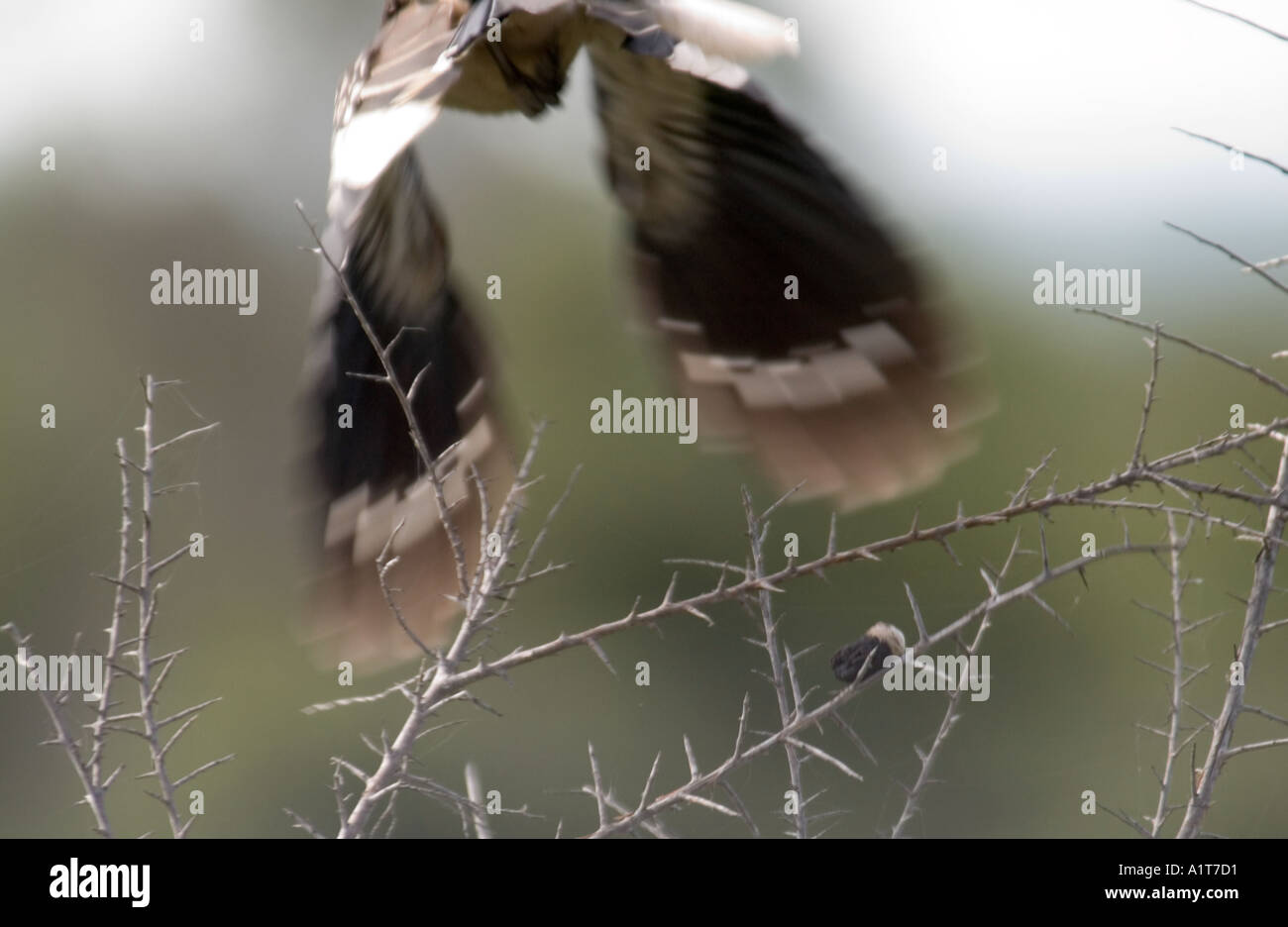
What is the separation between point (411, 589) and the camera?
163 centimetres

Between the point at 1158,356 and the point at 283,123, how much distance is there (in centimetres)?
406

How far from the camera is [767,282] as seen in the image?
1.71 metres

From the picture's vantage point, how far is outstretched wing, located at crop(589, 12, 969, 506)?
4.89ft

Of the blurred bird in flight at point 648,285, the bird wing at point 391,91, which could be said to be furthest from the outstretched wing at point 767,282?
the bird wing at point 391,91

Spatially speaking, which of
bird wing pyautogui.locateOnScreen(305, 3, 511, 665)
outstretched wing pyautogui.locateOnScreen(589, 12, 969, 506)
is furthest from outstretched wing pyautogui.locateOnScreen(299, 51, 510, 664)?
outstretched wing pyautogui.locateOnScreen(589, 12, 969, 506)

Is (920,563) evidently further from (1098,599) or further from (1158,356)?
(1158,356)

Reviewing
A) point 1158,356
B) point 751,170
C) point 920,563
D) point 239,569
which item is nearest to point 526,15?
point 751,170

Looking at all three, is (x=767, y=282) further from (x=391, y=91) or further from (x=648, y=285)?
(x=391, y=91)

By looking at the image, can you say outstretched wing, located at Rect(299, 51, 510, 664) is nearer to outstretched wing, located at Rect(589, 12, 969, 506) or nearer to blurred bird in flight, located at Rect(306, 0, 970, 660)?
blurred bird in flight, located at Rect(306, 0, 970, 660)

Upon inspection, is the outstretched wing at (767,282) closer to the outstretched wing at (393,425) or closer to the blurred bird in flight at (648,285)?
the blurred bird in flight at (648,285)

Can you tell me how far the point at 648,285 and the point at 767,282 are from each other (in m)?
0.17

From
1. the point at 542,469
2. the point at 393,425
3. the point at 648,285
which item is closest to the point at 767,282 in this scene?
the point at 648,285

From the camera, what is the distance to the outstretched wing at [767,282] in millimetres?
1489

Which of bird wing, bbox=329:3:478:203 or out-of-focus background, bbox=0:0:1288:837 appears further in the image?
out-of-focus background, bbox=0:0:1288:837
